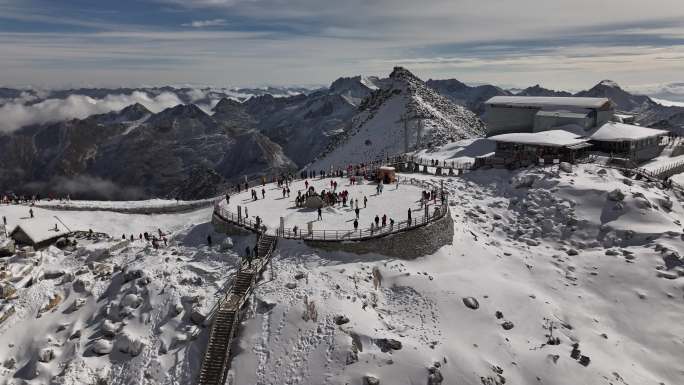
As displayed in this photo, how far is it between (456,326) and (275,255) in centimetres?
1309

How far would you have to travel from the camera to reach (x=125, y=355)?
93.1 feet

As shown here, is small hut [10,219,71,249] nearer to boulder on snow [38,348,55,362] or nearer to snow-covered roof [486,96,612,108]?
boulder on snow [38,348,55,362]

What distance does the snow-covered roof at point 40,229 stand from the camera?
42719 millimetres

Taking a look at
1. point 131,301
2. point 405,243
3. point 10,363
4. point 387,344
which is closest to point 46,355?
point 10,363

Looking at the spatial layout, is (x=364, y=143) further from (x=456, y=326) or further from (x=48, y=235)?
(x=456, y=326)

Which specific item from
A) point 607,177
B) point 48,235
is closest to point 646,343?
point 607,177

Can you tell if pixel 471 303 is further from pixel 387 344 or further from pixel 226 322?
pixel 226 322

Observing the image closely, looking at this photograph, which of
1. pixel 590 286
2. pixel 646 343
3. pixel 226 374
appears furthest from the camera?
pixel 590 286

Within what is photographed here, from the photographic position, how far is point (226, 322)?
28.3m

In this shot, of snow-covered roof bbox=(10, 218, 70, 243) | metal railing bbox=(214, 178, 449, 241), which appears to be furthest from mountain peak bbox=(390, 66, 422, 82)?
snow-covered roof bbox=(10, 218, 70, 243)

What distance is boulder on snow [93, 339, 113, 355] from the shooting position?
28.5 meters

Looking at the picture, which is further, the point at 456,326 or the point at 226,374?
the point at 456,326

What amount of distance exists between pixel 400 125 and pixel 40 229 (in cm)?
6939

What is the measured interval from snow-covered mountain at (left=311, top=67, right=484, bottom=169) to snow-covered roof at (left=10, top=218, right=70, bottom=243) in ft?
171
